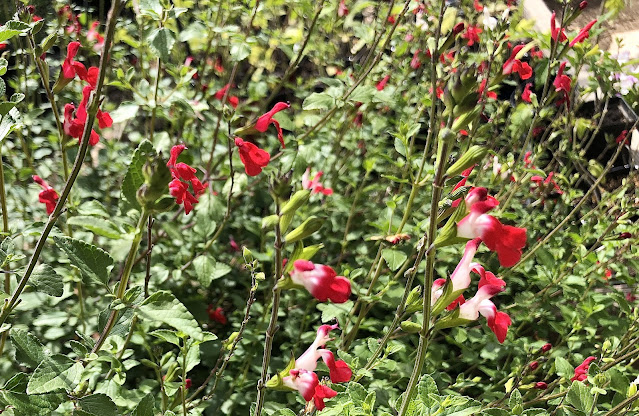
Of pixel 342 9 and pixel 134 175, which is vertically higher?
pixel 342 9

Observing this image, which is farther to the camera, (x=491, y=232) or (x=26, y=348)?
(x=26, y=348)

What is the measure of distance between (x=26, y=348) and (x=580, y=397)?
3.78 feet

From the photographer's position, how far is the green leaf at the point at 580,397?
1197 mm

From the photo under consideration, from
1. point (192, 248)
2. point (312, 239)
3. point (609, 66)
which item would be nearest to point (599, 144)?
point (609, 66)

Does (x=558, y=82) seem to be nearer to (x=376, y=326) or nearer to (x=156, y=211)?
(x=376, y=326)

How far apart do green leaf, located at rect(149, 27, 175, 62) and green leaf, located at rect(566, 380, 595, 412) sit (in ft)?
4.18

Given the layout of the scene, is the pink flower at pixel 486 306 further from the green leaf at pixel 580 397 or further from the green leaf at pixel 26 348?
the green leaf at pixel 26 348

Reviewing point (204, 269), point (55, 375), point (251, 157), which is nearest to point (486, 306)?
point (251, 157)

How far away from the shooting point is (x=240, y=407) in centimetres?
181

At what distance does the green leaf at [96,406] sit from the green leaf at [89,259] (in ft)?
0.72

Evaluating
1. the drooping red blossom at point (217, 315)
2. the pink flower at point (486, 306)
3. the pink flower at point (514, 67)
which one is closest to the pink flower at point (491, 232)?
the pink flower at point (486, 306)

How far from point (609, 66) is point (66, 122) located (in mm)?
1984

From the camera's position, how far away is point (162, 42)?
1.47 m

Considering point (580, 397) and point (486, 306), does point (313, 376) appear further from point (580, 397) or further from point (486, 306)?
point (580, 397)
